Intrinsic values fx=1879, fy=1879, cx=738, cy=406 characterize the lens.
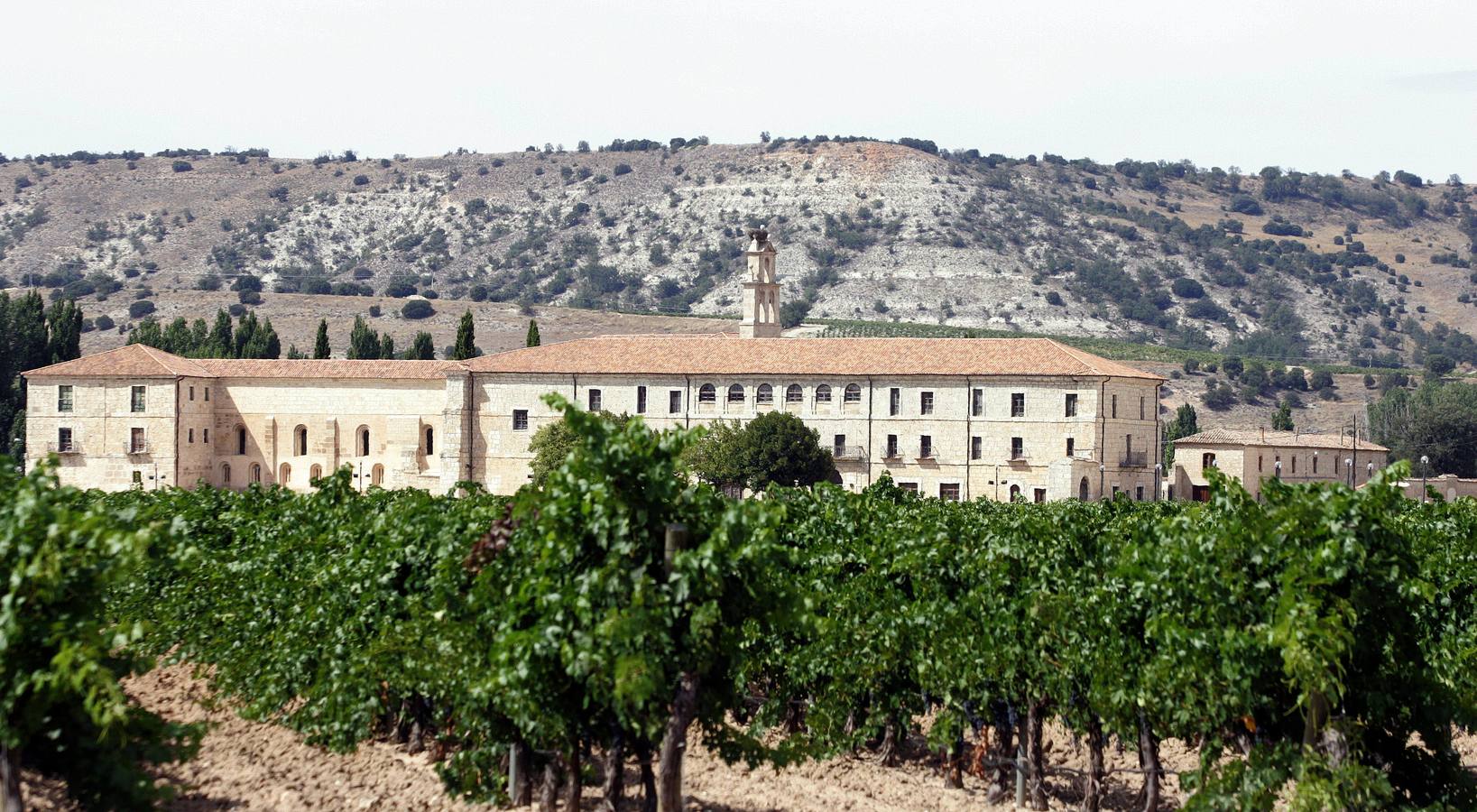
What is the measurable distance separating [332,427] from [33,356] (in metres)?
19.3

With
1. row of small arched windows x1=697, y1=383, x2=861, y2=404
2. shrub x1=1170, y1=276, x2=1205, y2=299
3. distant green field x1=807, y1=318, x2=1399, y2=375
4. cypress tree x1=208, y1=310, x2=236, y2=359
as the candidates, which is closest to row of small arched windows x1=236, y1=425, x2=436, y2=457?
row of small arched windows x1=697, y1=383, x2=861, y2=404

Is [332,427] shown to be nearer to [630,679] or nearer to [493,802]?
[493,802]

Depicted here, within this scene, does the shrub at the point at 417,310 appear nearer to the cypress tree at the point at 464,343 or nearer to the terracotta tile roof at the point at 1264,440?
the cypress tree at the point at 464,343

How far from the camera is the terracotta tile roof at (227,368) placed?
70.2 meters

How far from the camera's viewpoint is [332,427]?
71.2 metres

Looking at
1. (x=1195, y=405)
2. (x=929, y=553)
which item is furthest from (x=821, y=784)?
(x=1195, y=405)

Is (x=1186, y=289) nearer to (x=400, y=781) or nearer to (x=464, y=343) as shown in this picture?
(x=464, y=343)

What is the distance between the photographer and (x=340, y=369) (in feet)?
234

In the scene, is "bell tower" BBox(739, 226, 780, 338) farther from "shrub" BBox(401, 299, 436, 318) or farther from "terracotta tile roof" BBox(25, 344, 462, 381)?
"shrub" BBox(401, 299, 436, 318)

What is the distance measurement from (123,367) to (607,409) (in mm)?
18309

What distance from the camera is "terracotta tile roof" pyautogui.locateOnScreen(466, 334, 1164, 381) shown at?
6669 cm

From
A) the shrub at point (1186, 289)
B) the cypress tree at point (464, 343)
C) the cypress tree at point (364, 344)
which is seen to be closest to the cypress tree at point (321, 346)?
the cypress tree at point (364, 344)

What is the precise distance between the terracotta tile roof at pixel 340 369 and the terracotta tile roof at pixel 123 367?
1.48 meters

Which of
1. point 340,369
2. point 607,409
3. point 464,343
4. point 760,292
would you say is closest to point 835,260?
point 464,343
